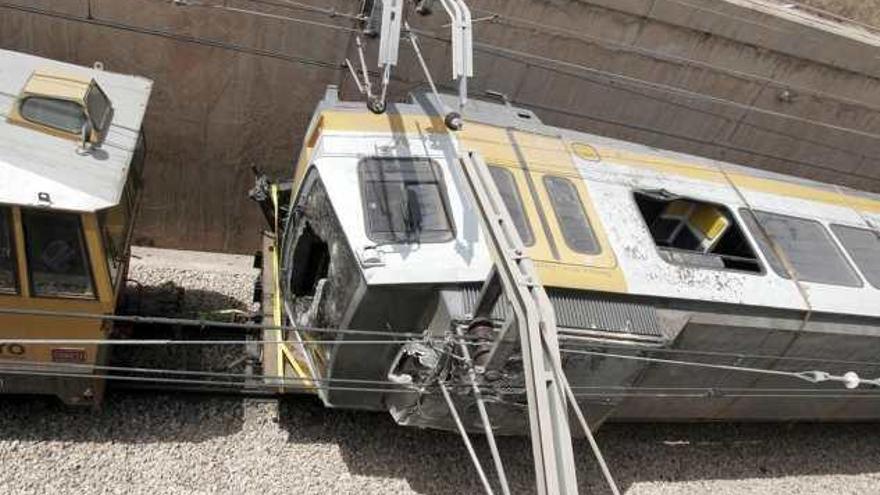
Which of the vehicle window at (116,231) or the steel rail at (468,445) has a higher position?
the steel rail at (468,445)

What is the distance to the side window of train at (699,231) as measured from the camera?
822cm

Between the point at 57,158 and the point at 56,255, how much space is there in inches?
33.6

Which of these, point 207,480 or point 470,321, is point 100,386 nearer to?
point 207,480

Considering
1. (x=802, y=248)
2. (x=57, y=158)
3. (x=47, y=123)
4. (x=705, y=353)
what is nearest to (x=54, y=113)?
(x=47, y=123)

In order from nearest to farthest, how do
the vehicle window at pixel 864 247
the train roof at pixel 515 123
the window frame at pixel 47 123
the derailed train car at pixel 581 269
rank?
the window frame at pixel 47 123
the derailed train car at pixel 581 269
the train roof at pixel 515 123
the vehicle window at pixel 864 247

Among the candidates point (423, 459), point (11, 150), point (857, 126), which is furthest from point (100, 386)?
point (857, 126)

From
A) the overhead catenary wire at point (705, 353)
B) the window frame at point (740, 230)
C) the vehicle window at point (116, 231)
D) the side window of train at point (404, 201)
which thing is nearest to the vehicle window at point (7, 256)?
the vehicle window at point (116, 231)

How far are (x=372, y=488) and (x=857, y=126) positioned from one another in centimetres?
1094

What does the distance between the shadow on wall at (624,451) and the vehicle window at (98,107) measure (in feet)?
11.9

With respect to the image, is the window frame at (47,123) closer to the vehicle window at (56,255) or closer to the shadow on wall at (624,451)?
the vehicle window at (56,255)

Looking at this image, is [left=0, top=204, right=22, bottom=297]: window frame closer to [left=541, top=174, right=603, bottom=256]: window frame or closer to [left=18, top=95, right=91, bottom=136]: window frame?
[left=18, top=95, right=91, bottom=136]: window frame

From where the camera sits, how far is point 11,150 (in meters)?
6.03

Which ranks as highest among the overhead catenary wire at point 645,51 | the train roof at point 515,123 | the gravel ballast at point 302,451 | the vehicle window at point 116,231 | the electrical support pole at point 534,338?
the electrical support pole at point 534,338

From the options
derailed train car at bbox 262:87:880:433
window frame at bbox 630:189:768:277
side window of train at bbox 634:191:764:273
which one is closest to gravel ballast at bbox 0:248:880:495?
derailed train car at bbox 262:87:880:433
